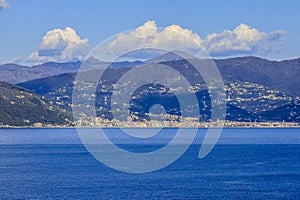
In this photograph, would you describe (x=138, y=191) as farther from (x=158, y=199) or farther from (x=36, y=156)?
(x=36, y=156)

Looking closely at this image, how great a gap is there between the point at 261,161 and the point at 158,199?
7773cm

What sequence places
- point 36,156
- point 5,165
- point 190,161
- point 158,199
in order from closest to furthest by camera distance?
point 158,199
point 5,165
point 190,161
point 36,156

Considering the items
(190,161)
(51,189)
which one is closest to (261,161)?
(190,161)

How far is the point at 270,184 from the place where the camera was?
12119cm

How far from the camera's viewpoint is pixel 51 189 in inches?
4414

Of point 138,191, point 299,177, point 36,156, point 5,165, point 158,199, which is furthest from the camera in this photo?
point 36,156

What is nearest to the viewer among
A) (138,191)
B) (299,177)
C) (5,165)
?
(138,191)

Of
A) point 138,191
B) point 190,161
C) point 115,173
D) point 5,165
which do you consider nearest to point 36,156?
point 5,165

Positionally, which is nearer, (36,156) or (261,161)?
(261,161)

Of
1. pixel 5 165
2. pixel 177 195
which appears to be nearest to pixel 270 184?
pixel 177 195

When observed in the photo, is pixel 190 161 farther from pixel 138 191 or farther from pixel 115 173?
pixel 138 191

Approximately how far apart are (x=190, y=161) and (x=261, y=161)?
18.6 metres

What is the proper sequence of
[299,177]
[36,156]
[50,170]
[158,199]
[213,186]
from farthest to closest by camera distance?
[36,156] < [50,170] < [299,177] < [213,186] < [158,199]

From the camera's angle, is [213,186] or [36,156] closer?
[213,186]
